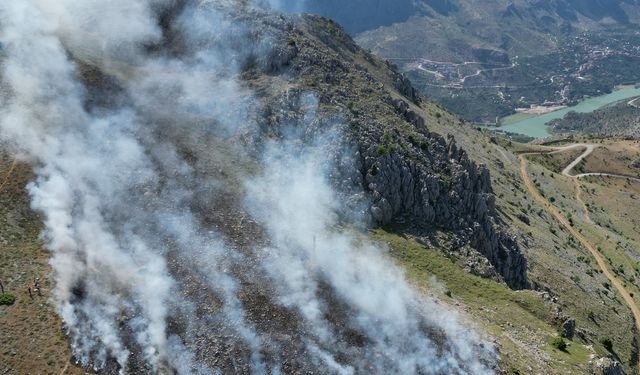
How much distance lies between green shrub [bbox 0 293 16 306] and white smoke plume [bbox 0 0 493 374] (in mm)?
3597

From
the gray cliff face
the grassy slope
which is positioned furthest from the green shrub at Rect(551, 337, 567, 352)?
the grassy slope

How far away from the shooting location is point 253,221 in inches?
2296

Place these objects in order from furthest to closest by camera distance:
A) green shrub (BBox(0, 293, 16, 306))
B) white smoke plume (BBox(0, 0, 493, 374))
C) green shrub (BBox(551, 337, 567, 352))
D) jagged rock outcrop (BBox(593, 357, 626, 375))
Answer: green shrub (BBox(551, 337, 567, 352)) → jagged rock outcrop (BBox(593, 357, 626, 375)) → white smoke plume (BBox(0, 0, 493, 374)) → green shrub (BBox(0, 293, 16, 306))

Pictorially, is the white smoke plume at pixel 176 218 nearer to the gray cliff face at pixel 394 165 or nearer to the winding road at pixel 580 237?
the gray cliff face at pixel 394 165

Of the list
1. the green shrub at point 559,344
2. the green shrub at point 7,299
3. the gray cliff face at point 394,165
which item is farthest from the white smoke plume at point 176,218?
the green shrub at point 559,344

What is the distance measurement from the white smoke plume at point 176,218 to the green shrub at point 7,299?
3.60 m

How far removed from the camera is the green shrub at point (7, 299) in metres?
45.1

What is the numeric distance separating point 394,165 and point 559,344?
29.2m

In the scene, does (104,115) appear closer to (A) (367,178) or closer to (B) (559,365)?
(A) (367,178)

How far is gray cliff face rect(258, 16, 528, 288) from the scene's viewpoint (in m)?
69.5

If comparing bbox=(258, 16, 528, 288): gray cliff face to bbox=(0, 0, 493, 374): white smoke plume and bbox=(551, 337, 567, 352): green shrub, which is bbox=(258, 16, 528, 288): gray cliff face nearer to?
bbox=(0, 0, 493, 374): white smoke plume

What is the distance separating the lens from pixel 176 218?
5631 centimetres

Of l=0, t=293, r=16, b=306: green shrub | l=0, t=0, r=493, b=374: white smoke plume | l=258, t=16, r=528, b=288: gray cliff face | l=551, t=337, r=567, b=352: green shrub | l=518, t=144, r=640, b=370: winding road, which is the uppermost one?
l=258, t=16, r=528, b=288: gray cliff face

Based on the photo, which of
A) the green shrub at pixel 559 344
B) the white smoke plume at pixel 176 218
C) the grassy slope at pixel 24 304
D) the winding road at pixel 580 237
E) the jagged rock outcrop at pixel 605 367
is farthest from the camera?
the winding road at pixel 580 237
